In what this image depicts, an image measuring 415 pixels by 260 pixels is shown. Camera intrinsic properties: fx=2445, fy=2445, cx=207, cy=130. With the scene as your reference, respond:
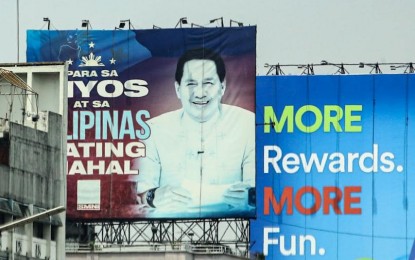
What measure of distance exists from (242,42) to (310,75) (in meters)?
5.71

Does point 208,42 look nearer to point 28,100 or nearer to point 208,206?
point 208,206

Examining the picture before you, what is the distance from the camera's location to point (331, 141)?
12481 centimetres

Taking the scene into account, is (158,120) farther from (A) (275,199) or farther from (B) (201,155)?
(A) (275,199)

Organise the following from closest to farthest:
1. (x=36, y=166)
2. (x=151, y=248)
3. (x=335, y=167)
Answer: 1. (x=36, y=166)
2. (x=151, y=248)
3. (x=335, y=167)

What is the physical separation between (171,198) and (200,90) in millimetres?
5549


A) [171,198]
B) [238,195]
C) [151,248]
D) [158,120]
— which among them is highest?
[158,120]

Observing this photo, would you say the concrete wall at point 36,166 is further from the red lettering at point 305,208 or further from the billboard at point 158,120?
the red lettering at point 305,208

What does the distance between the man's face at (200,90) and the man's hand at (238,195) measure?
144 inches

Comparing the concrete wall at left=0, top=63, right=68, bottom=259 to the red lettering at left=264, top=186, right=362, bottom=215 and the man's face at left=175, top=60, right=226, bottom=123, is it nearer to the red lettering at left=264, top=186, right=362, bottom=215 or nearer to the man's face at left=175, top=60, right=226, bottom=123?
the man's face at left=175, top=60, right=226, bottom=123

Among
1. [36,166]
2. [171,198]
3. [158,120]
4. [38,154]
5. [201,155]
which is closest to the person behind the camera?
[36,166]

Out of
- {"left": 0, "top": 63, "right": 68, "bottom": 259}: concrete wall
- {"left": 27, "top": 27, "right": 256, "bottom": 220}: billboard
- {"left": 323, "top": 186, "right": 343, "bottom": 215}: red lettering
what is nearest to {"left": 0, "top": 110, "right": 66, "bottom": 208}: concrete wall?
{"left": 0, "top": 63, "right": 68, "bottom": 259}: concrete wall

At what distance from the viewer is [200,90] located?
119 meters

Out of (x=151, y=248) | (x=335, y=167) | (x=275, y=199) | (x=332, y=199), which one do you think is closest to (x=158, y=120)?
(x=151, y=248)

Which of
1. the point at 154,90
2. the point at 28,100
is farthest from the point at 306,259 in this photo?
the point at 28,100
